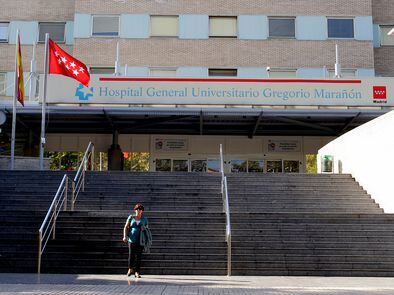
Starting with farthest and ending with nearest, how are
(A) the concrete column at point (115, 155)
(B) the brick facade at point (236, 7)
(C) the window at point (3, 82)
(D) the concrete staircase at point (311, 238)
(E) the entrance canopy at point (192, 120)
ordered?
(C) the window at point (3, 82), (B) the brick facade at point (236, 7), (A) the concrete column at point (115, 155), (E) the entrance canopy at point (192, 120), (D) the concrete staircase at point (311, 238)

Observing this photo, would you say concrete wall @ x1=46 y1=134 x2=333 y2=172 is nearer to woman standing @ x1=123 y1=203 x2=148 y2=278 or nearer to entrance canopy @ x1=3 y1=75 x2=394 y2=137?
entrance canopy @ x1=3 y1=75 x2=394 y2=137

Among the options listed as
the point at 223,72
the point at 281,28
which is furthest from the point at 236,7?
the point at 223,72

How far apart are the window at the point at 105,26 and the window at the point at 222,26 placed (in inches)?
196

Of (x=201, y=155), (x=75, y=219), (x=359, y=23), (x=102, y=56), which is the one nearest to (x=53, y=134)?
(x=102, y=56)

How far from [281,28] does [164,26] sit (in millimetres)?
6169

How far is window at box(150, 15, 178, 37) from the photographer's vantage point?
92.0 ft

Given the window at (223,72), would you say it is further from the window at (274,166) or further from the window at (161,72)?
the window at (274,166)

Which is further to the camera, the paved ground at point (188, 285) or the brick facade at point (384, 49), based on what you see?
the brick facade at point (384, 49)

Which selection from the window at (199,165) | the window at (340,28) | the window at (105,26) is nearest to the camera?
the window at (199,165)

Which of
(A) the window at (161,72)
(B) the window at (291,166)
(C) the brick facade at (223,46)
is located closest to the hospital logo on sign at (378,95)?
(B) the window at (291,166)

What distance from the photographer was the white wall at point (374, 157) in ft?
49.0

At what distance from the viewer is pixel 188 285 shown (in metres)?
9.74

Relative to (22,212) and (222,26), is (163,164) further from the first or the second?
(22,212)

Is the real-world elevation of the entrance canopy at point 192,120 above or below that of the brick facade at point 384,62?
below
